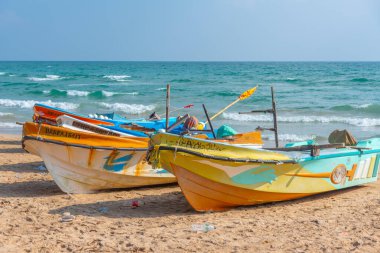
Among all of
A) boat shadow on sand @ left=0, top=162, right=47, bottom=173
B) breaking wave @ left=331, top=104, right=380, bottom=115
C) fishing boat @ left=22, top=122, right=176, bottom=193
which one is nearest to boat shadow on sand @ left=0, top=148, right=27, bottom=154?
boat shadow on sand @ left=0, top=162, right=47, bottom=173

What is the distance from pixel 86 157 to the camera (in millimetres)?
8094

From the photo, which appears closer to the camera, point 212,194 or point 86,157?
point 212,194

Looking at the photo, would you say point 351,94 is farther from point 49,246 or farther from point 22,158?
point 49,246

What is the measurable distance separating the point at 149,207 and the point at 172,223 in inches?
36.4

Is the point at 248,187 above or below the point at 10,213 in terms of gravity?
above

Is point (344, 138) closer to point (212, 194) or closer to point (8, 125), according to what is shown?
point (212, 194)

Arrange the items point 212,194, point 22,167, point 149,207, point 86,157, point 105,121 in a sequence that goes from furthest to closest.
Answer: point 105,121 → point 22,167 → point 86,157 → point 149,207 → point 212,194

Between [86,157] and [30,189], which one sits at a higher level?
[86,157]

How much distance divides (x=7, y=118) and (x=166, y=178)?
41.0 feet

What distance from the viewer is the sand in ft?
18.6

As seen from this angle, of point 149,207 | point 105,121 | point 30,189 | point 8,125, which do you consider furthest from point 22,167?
point 8,125

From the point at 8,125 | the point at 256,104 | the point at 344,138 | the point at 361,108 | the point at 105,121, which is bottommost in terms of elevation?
the point at 8,125

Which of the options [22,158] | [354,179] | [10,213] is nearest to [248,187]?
[354,179]

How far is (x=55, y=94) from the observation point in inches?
1278
